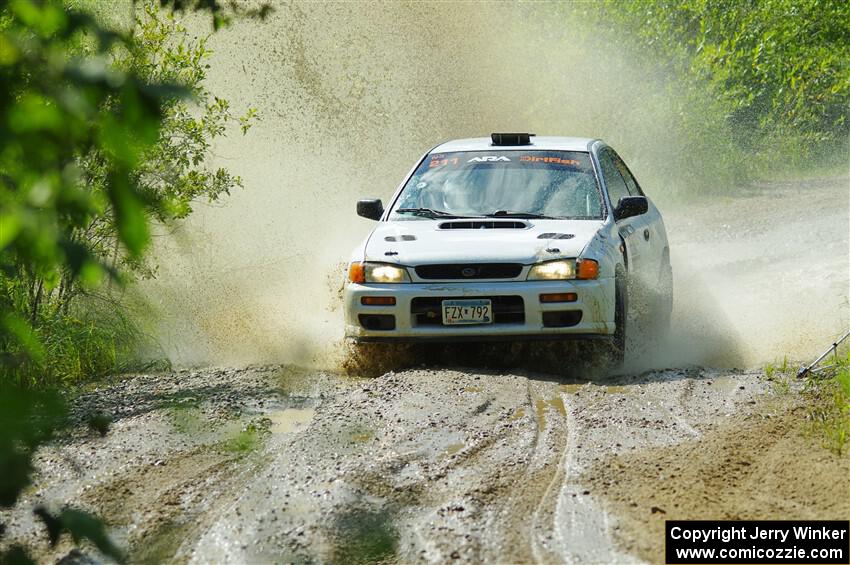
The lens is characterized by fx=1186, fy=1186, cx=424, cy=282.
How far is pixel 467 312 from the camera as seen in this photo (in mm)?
7363

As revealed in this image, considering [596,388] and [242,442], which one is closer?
[242,442]

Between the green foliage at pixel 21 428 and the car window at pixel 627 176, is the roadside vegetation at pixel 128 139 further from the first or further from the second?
the car window at pixel 627 176

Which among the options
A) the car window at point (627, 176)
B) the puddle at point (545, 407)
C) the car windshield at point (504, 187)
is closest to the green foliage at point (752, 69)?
the car window at point (627, 176)

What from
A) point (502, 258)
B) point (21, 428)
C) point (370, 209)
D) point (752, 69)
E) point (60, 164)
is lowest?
point (502, 258)

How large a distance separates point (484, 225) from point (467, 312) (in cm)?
85

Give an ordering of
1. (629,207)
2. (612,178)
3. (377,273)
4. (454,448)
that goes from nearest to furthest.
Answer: (454,448), (377,273), (629,207), (612,178)

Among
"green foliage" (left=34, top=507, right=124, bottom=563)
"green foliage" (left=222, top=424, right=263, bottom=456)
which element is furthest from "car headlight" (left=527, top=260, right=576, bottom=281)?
"green foliage" (left=34, top=507, right=124, bottom=563)

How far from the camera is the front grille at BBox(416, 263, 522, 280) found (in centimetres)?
740

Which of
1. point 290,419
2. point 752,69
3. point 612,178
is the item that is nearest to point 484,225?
point 612,178

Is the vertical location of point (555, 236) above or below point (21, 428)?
below

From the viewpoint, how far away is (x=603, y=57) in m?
21.9

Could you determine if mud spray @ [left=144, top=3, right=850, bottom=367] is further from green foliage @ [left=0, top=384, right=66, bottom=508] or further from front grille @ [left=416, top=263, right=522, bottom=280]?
green foliage @ [left=0, top=384, right=66, bottom=508]

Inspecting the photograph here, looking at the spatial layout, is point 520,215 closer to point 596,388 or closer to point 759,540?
point 596,388

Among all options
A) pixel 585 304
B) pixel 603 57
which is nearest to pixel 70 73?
pixel 585 304
